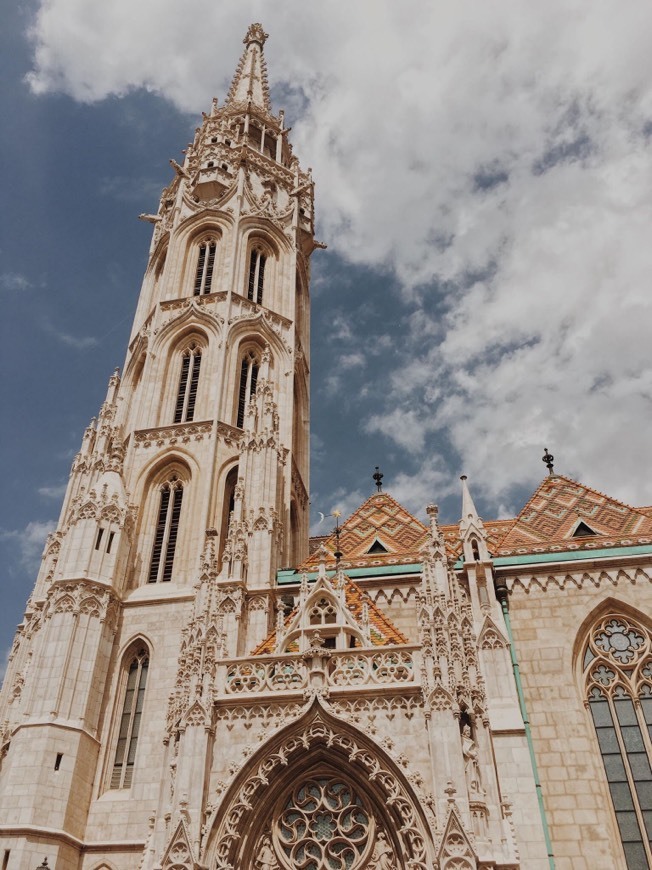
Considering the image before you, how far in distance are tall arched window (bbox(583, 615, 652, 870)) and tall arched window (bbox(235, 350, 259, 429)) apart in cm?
1141

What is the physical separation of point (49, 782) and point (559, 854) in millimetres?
Result: 9326

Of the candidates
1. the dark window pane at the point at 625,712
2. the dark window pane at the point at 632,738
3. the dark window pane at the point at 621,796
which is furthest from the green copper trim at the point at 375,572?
the dark window pane at the point at 621,796

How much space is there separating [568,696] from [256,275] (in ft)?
56.0

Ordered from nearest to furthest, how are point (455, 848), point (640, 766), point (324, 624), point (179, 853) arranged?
point (455, 848) → point (179, 853) → point (324, 624) → point (640, 766)

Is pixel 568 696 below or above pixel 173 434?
below

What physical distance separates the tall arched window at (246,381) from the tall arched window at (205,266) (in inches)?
116

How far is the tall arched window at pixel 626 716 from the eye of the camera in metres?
14.0

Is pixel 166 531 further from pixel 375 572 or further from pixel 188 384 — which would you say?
pixel 375 572

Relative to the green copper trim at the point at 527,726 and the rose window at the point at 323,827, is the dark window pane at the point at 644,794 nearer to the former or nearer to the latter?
the green copper trim at the point at 527,726

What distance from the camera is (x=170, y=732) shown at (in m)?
12.3

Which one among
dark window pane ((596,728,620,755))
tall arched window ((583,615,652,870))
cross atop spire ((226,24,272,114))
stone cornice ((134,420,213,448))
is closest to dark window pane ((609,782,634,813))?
tall arched window ((583,615,652,870))

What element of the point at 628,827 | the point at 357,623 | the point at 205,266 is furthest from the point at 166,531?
the point at 628,827

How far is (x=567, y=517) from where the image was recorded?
20.3 metres

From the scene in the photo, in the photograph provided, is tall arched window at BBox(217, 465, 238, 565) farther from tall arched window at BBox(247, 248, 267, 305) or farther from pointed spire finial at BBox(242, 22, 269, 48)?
pointed spire finial at BBox(242, 22, 269, 48)
